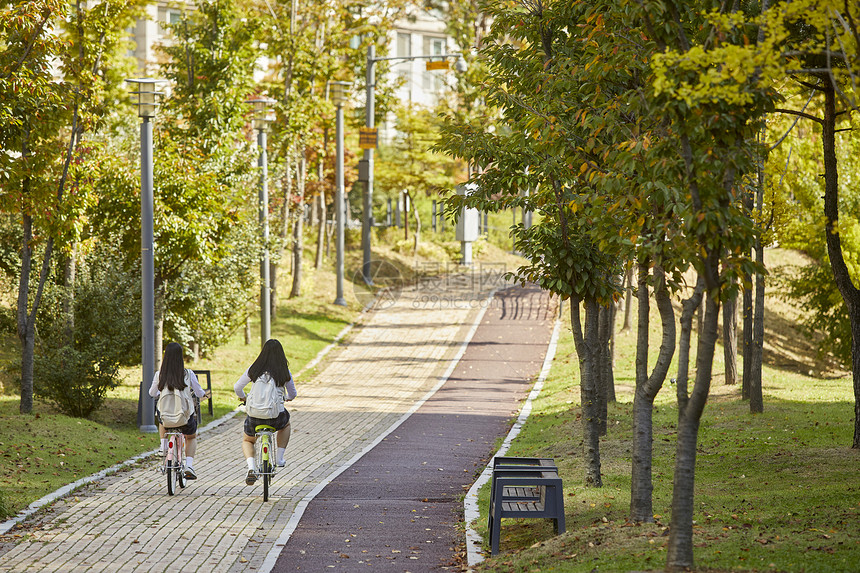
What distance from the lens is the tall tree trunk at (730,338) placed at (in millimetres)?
19052

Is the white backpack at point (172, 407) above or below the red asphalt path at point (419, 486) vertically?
above

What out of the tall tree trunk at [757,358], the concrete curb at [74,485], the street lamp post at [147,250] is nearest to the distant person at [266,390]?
the concrete curb at [74,485]

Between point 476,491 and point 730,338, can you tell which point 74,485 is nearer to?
point 476,491

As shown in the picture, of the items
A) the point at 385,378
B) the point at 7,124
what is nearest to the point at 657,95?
the point at 7,124

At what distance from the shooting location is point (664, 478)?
10.8 meters

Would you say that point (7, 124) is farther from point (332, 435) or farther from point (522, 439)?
point (522, 439)

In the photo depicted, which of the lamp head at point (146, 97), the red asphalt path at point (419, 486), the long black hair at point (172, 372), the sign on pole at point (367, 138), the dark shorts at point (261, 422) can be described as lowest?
the red asphalt path at point (419, 486)

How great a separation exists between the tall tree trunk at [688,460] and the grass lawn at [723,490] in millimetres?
330

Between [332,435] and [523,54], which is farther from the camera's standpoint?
[332,435]

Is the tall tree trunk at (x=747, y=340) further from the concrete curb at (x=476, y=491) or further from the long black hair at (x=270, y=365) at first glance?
the long black hair at (x=270, y=365)

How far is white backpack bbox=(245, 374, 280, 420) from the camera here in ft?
32.6

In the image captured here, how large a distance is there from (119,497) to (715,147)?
7.37 m

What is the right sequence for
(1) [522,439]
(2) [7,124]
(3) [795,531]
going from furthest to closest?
(1) [522,439] → (2) [7,124] → (3) [795,531]
